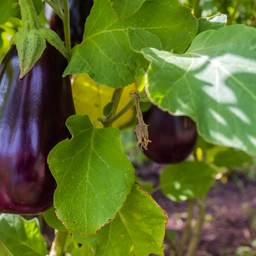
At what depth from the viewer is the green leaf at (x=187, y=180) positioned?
71cm

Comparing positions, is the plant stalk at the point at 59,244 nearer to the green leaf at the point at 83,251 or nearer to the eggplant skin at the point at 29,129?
the green leaf at the point at 83,251

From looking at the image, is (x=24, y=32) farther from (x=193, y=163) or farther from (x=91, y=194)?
(x=193, y=163)

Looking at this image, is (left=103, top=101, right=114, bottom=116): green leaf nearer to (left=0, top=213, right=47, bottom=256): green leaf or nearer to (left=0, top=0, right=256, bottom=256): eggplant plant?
(left=0, top=0, right=256, bottom=256): eggplant plant

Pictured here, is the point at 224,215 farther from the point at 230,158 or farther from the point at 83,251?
the point at 83,251

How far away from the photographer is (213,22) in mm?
338

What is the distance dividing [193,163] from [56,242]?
1.30 ft

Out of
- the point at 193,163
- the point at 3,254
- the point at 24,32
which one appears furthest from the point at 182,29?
the point at 193,163

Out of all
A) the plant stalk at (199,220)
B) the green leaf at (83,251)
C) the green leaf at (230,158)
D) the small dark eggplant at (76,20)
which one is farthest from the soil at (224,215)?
the small dark eggplant at (76,20)

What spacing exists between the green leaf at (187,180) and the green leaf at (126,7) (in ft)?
1.70

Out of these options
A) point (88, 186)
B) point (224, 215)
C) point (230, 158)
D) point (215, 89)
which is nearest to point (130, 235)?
point (88, 186)

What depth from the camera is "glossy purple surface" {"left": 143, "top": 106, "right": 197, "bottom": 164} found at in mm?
640

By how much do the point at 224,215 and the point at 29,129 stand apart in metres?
1.57

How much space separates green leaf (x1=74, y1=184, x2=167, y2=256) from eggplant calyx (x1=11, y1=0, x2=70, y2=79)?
0.19 meters

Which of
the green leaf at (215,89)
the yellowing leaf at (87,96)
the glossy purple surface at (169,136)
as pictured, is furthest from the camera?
the glossy purple surface at (169,136)
